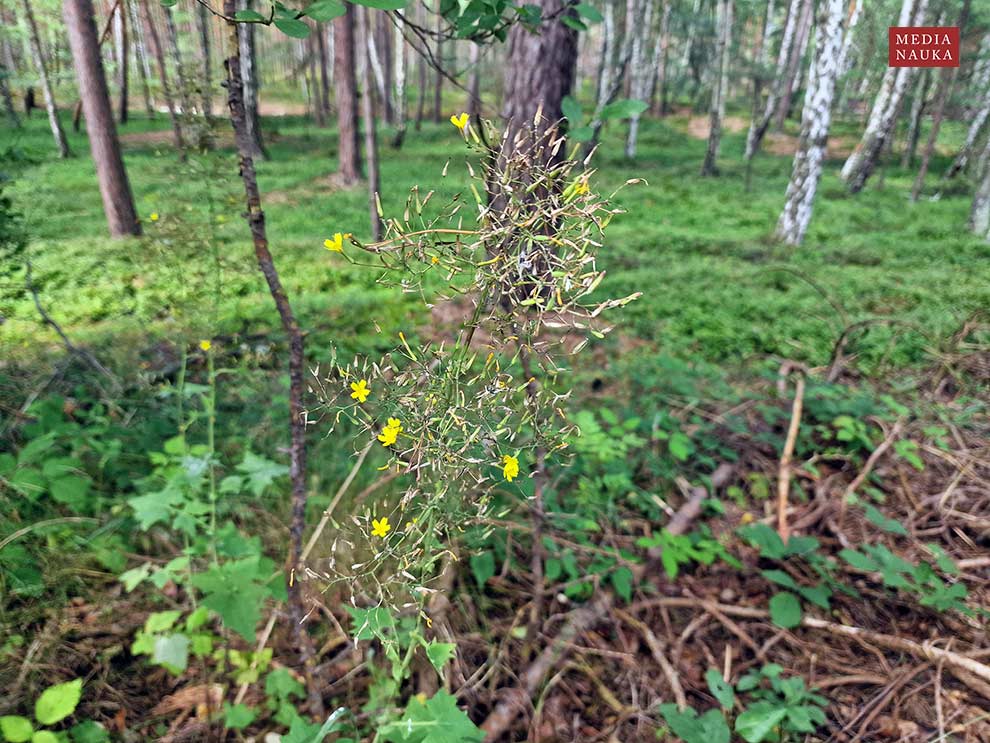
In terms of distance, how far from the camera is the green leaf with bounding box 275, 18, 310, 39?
100 cm

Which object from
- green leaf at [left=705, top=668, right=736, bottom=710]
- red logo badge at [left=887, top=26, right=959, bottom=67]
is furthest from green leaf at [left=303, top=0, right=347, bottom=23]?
red logo badge at [left=887, top=26, right=959, bottom=67]

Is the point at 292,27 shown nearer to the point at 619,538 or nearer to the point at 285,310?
the point at 285,310

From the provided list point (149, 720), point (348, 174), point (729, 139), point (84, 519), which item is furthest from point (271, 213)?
point (729, 139)

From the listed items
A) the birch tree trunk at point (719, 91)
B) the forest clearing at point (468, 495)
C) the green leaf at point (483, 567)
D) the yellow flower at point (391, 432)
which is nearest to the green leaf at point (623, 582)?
the forest clearing at point (468, 495)

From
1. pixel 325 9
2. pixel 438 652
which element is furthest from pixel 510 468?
pixel 325 9

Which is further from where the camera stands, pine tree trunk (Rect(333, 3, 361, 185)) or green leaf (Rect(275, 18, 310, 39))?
pine tree trunk (Rect(333, 3, 361, 185))

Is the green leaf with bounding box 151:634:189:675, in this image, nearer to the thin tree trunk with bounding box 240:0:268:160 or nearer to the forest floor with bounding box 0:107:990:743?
the forest floor with bounding box 0:107:990:743

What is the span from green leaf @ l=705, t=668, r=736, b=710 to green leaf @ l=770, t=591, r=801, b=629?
1.01ft

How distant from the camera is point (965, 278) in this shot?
673 centimetres

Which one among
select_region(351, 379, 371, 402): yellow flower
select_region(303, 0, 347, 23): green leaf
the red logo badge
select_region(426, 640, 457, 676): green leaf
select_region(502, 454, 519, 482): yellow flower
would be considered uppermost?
the red logo badge

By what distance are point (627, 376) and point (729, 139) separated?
22618mm

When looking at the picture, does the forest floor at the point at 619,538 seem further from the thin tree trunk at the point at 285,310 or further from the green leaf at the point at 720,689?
the thin tree trunk at the point at 285,310

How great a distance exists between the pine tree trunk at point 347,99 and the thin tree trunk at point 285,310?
33.9 feet

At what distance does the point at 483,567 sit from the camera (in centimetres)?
204
